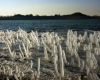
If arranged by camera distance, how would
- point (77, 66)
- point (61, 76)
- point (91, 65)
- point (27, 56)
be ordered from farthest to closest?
point (27, 56) < point (77, 66) < point (91, 65) < point (61, 76)

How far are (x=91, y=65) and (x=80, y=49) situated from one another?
689cm

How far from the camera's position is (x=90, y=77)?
31.1 feet

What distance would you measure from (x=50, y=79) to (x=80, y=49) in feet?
26.4

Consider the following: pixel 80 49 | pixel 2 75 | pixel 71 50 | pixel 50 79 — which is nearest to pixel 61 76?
pixel 50 79

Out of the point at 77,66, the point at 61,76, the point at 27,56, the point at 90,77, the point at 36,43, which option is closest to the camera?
the point at 90,77

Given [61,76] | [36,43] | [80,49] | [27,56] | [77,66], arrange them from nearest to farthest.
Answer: [61,76] → [77,66] → [27,56] → [80,49] → [36,43]

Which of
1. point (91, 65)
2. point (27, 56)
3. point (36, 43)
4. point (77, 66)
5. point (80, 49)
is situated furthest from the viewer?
point (36, 43)

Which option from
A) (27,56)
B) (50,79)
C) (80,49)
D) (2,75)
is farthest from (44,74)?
(80,49)

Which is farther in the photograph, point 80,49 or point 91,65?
point 80,49

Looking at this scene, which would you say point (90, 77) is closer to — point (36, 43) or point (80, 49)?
point (80, 49)

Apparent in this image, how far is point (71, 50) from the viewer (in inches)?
635

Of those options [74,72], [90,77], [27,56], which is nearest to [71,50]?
[27,56]

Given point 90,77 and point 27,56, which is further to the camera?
point 27,56

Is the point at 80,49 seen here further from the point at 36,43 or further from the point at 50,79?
the point at 50,79
